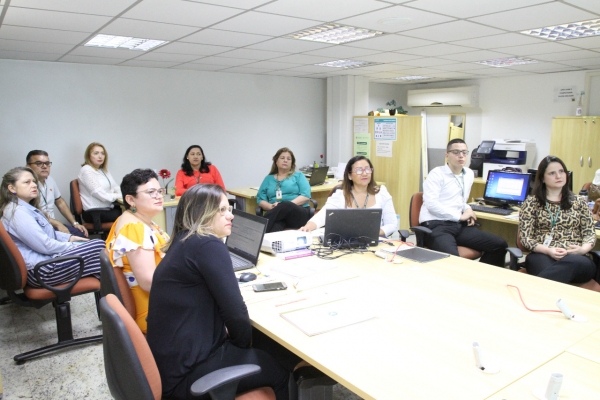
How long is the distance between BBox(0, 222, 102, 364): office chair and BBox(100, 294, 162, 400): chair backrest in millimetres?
1601

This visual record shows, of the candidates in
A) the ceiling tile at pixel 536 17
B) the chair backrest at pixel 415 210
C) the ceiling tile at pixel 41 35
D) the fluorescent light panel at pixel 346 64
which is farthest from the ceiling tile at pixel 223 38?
the chair backrest at pixel 415 210

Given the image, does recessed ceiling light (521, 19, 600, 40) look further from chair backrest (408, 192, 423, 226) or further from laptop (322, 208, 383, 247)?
laptop (322, 208, 383, 247)

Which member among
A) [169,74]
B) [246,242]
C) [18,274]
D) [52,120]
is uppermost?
[169,74]

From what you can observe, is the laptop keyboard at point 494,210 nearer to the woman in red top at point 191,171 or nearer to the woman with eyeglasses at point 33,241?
the woman in red top at point 191,171

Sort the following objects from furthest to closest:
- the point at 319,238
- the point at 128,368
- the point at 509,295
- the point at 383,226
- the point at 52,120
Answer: the point at 52,120, the point at 383,226, the point at 319,238, the point at 509,295, the point at 128,368

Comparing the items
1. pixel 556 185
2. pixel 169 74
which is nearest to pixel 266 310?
pixel 556 185

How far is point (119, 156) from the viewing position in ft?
18.4

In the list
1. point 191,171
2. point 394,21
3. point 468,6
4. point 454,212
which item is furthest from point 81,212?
point 468,6

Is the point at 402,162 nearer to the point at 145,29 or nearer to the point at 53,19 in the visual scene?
the point at 145,29

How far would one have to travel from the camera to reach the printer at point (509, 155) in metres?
6.37

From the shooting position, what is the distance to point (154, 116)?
5832mm

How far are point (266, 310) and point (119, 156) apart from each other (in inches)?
176

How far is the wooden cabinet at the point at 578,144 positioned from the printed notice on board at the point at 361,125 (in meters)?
2.60

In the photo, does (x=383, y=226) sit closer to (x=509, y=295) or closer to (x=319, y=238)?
(x=319, y=238)
